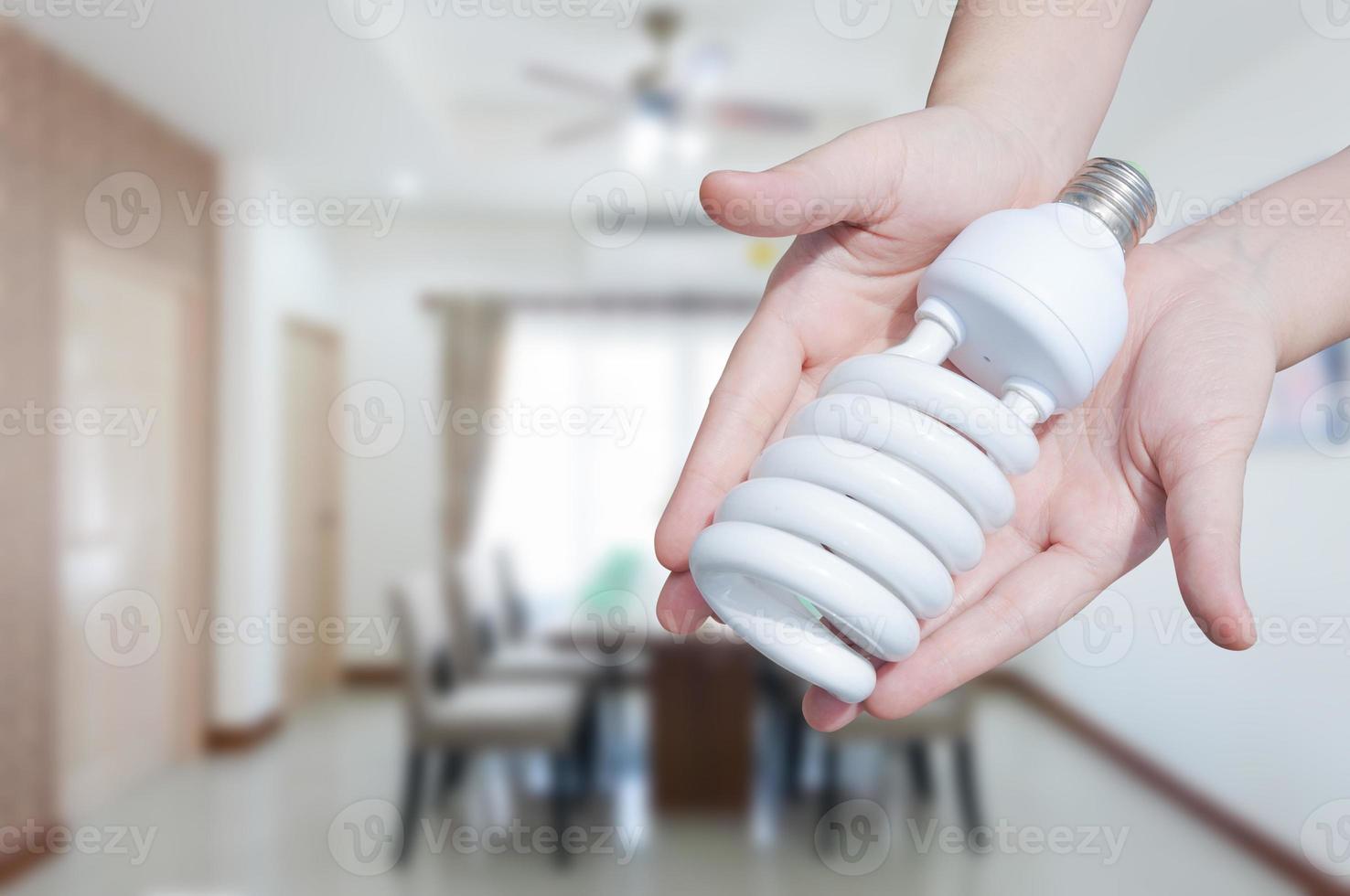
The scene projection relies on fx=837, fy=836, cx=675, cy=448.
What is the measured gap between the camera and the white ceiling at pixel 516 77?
1.61 meters

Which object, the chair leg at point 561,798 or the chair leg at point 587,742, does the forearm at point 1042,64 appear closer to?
the chair leg at point 561,798

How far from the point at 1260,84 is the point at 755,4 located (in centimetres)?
107

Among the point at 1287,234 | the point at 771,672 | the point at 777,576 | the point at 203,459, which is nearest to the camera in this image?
the point at 777,576

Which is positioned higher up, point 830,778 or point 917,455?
point 917,455

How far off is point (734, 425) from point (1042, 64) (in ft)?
0.87

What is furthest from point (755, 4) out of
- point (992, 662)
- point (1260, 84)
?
point (992, 662)

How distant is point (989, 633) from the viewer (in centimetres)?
36

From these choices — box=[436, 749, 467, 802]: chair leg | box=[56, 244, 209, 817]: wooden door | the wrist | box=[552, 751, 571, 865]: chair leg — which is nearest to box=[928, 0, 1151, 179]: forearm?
the wrist

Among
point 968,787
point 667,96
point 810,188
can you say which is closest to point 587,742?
point 968,787

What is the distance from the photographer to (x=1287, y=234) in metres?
0.42

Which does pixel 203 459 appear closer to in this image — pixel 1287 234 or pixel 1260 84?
pixel 1287 234

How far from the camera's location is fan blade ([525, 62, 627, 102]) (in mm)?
1720

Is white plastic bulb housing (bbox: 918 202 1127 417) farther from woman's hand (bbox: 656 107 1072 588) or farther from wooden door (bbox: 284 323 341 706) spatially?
wooden door (bbox: 284 323 341 706)

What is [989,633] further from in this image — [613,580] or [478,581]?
[613,580]
